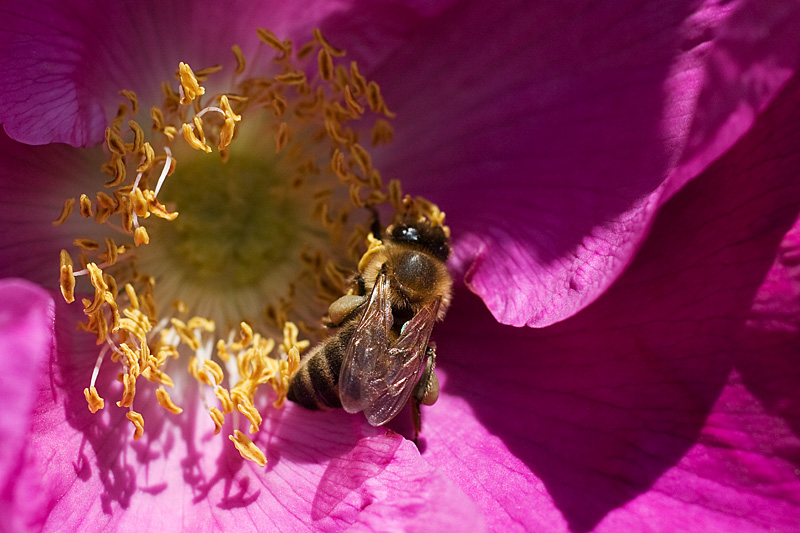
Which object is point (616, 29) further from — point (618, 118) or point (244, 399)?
point (244, 399)

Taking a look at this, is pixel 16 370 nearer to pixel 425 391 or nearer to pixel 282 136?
pixel 425 391

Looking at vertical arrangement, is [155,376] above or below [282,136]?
below

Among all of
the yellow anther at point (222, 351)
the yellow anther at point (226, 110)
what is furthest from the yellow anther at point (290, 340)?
the yellow anther at point (226, 110)

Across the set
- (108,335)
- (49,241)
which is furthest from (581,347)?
(49,241)

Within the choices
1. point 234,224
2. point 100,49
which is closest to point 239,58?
point 100,49

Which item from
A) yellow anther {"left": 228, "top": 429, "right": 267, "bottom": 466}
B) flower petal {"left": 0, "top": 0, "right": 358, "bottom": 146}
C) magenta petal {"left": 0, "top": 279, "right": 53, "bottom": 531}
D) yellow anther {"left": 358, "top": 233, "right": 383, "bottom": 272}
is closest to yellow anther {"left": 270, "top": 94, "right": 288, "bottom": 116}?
flower petal {"left": 0, "top": 0, "right": 358, "bottom": 146}

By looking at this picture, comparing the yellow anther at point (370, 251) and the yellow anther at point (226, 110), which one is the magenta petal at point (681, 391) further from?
the yellow anther at point (226, 110)
